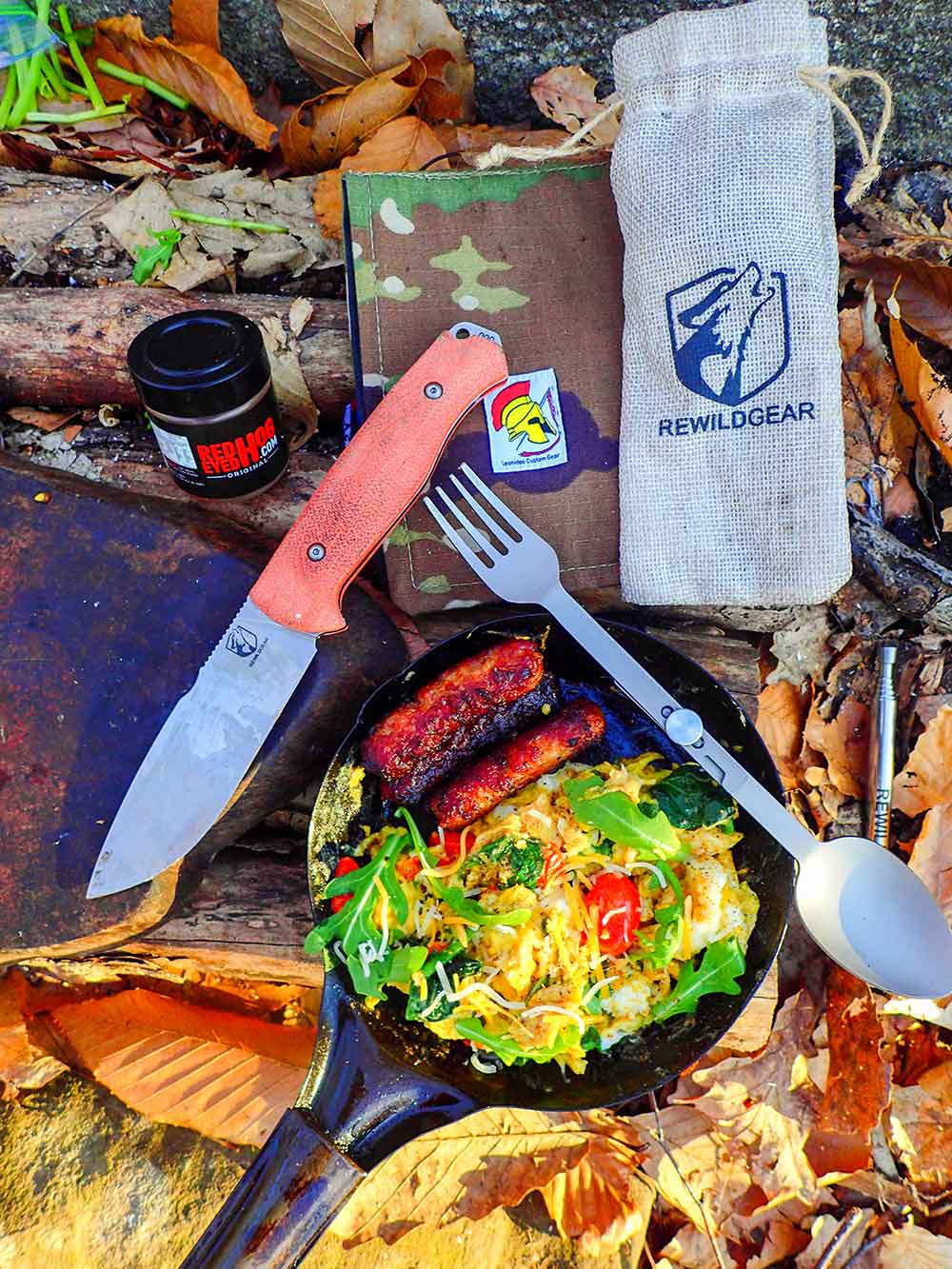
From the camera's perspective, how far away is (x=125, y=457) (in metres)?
3.37

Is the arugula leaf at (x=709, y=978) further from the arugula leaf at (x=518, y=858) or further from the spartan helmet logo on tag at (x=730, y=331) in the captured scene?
the spartan helmet logo on tag at (x=730, y=331)

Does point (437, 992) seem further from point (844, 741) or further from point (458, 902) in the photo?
point (844, 741)

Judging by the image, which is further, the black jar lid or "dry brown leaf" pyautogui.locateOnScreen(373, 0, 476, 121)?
"dry brown leaf" pyautogui.locateOnScreen(373, 0, 476, 121)

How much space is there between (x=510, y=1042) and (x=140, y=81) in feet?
12.7

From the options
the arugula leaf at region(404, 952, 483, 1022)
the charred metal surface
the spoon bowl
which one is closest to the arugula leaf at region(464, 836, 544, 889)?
the arugula leaf at region(404, 952, 483, 1022)

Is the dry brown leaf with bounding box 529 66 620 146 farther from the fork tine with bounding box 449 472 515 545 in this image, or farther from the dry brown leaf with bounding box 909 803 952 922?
the dry brown leaf with bounding box 909 803 952 922

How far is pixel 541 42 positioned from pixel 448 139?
0.49 m

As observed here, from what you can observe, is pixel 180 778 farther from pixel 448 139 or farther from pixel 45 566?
pixel 448 139

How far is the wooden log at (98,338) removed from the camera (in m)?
3.32

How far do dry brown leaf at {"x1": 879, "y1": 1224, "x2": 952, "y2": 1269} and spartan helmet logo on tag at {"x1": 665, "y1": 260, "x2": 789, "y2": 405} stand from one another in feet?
9.98

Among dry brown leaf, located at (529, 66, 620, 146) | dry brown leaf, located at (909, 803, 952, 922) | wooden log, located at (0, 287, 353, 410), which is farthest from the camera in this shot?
dry brown leaf, located at (529, 66, 620, 146)

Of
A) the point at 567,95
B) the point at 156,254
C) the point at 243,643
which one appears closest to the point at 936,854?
the point at 243,643

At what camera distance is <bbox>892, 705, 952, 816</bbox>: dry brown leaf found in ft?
10.7

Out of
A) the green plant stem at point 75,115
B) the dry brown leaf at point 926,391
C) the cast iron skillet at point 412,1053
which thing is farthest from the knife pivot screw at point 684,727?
the green plant stem at point 75,115
